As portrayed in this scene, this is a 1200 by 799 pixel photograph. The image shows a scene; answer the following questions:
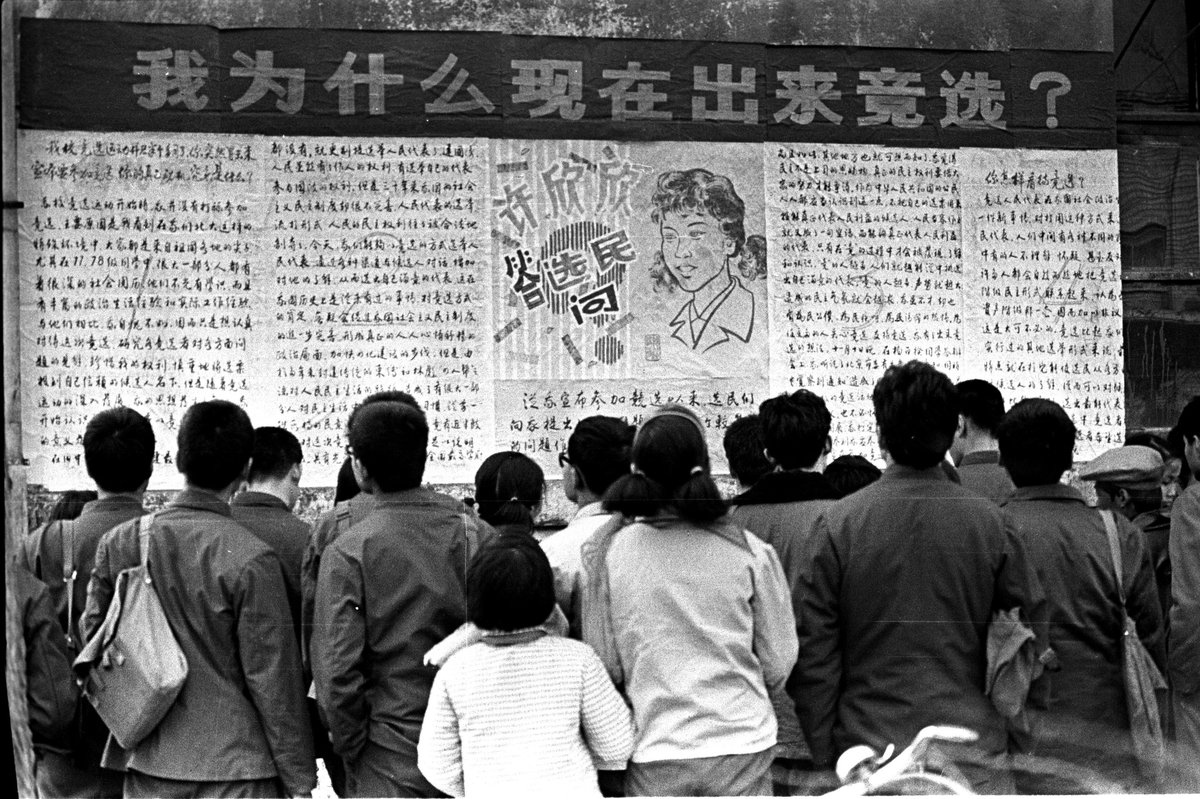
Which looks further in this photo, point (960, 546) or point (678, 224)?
point (678, 224)

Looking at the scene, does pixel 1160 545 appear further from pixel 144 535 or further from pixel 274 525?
pixel 144 535

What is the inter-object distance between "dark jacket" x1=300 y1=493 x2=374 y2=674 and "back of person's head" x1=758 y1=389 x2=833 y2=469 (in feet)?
3.73

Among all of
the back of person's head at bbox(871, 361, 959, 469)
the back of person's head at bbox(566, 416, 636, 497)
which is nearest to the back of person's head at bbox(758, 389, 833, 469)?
the back of person's head at bbox(871, 361, 959, 469)

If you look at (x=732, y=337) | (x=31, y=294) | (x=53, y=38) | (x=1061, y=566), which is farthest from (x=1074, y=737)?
(x=53, y=38)

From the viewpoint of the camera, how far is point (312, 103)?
4.40 meters

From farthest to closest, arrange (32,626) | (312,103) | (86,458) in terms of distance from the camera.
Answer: (312,103)
(86,458)
(32,626)

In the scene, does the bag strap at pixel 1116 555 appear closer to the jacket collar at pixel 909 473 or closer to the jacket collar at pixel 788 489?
the jacket collar at pixel 909 473

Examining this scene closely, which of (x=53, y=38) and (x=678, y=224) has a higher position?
(x=53, y=38)

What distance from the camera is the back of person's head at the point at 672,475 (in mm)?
3418

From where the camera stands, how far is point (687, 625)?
3.35m

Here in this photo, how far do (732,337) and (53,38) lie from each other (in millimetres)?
2329

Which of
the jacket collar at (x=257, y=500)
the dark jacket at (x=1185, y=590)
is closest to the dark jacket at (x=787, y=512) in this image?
the dark jacket at (x=1185, y=590)

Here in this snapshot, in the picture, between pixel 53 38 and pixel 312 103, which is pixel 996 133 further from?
pixel 53 38

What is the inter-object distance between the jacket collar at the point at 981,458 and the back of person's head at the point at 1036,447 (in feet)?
0.80
